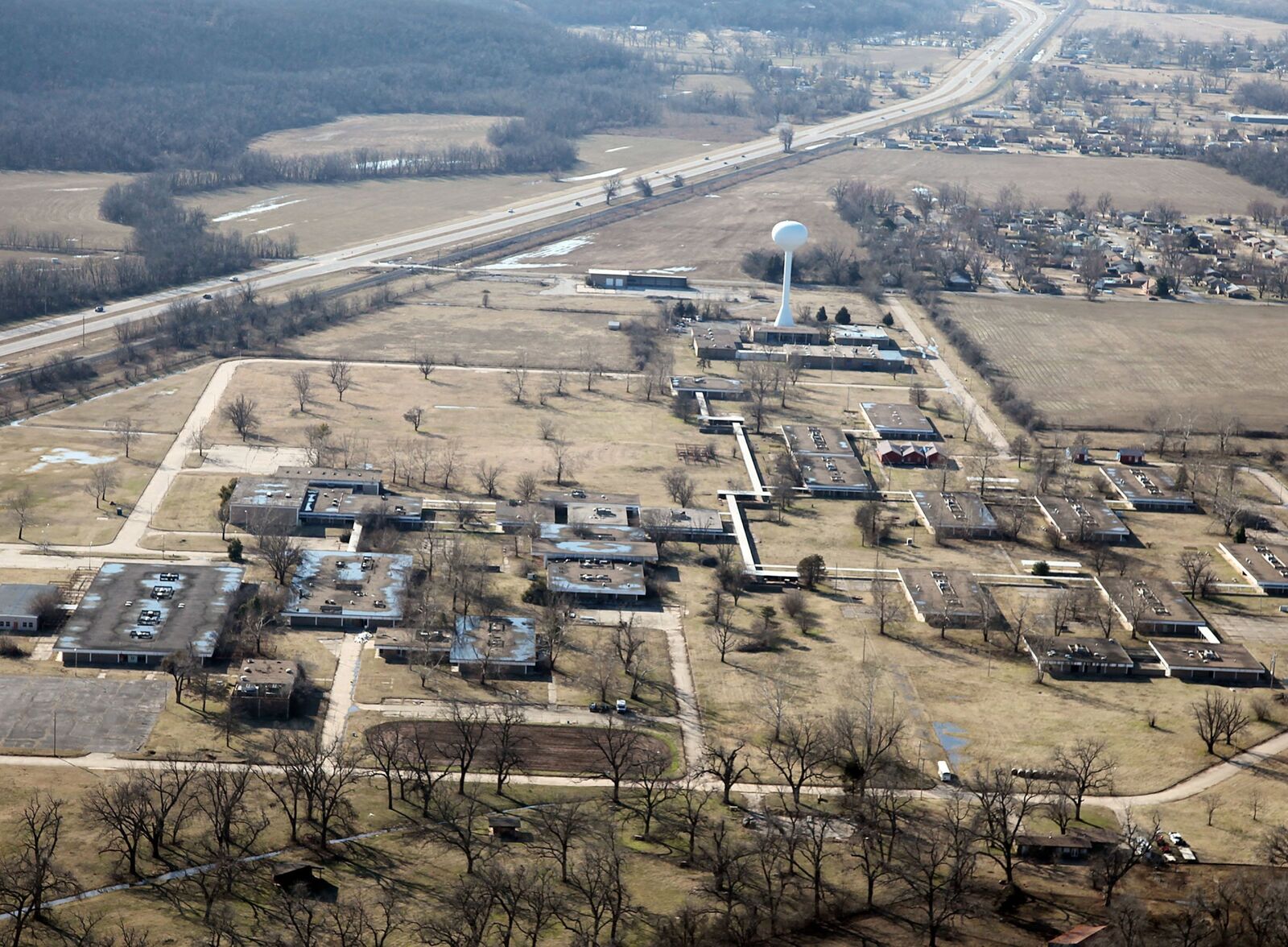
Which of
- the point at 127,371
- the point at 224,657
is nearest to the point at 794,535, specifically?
the point at 224,657

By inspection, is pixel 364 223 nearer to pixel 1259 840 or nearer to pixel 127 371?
pixel 127 371

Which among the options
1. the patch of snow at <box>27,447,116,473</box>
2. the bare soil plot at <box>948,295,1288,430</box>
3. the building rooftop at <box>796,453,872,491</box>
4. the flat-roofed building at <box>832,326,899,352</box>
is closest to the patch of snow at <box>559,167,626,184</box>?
the bare soil plot at <box>948,295,1288,430</box>

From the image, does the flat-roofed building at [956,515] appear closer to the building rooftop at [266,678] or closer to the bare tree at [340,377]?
the building rooftop at [266,678]

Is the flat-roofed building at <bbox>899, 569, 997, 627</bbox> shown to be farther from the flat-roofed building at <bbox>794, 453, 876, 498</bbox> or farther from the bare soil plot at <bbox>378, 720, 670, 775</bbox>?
the bare soil plot at <bbox>378, 720, 670, 775</bbox>

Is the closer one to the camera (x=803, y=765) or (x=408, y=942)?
(x=408, y=942)

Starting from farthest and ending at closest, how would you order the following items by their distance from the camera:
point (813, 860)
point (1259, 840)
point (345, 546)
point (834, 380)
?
point (834, 380) → point (345, 546) → point (1259, 840) → point (813, 860)

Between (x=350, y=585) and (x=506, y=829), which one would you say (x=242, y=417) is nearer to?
(x=350, y=585)

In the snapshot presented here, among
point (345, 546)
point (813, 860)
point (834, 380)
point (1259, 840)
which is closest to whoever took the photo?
point (813, 860)
